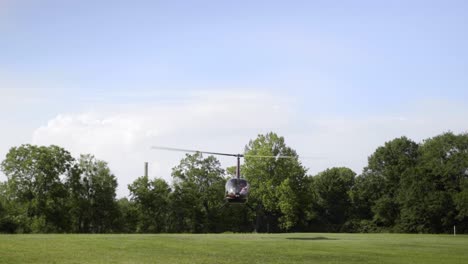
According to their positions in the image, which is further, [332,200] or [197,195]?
[332,200]

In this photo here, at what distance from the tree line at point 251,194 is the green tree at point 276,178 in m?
0.17

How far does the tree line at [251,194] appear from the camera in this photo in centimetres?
7969

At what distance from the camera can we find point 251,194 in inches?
3875

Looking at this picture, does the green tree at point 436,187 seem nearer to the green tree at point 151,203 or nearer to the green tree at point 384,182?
the green tree at point 384,182

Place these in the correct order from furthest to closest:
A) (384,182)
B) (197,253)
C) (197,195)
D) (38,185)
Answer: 1. (384,182)
2. (197,195)
3. (38,185)
4. (197,253)

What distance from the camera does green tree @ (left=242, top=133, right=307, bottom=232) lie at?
9481cm

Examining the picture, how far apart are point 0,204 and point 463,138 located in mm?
69984

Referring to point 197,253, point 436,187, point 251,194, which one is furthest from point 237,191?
point 436,187

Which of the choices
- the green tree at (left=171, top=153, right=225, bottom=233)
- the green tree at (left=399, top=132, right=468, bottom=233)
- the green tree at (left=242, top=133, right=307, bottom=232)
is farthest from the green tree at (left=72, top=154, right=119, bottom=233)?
the green tree at (left=399, top=132, right=468, bottom=233)

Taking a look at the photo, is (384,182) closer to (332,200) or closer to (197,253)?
A: (332,200)

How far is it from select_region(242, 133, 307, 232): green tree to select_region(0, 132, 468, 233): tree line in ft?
0.55

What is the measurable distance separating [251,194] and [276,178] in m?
5.15

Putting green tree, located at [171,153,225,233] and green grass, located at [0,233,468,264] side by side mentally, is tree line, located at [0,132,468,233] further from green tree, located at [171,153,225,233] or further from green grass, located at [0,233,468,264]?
green grass, located at [0,233,468,264]

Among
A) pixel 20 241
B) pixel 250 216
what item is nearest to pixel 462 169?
pixel 250 216
